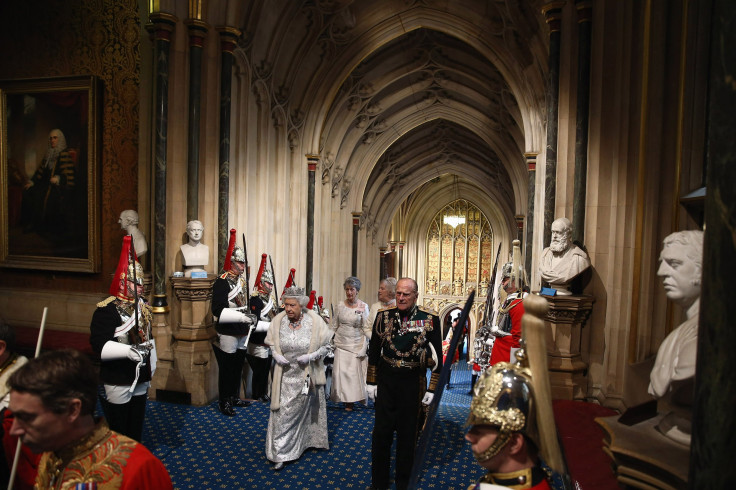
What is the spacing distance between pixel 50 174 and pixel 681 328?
7.42 m

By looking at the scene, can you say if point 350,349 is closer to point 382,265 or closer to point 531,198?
point 531,198

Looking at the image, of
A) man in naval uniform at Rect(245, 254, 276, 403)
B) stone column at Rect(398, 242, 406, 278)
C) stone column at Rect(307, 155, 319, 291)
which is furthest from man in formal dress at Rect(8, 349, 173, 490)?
stone column at Rect(398, 242, 406, 278)

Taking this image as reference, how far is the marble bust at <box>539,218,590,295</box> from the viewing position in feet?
15.2

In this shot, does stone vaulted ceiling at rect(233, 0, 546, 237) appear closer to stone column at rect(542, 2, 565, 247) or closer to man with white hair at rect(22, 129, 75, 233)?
stone column at rect(542, 2, 565, 247)

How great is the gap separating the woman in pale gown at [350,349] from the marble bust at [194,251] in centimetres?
160

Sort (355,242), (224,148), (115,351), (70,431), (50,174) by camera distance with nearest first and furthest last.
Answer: (70,431)
(115,351)
(224,148)
(50,174)
(355,242)

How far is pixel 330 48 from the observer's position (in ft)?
31.4

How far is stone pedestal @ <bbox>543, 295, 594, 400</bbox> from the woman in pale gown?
1.93 m

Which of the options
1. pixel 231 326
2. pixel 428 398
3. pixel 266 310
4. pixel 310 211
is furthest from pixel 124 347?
pixel 310 211

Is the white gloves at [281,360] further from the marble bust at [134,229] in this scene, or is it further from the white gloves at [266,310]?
the marble bust at [134,229]

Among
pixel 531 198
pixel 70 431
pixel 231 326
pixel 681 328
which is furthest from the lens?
pixel 531 198

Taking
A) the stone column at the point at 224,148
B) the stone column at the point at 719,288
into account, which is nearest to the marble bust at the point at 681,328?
the stone column at the point at 719,288

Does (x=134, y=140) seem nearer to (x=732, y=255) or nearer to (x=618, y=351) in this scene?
(x=618, y=351)

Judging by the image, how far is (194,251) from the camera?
19.1 feet
